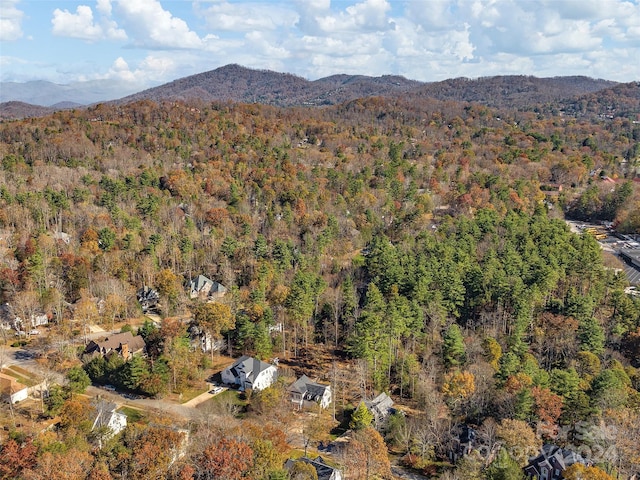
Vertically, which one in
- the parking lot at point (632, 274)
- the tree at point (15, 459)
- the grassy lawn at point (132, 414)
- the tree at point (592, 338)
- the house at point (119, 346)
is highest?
the tree at point (15, 459)

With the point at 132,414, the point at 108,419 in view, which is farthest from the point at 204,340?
the point at 108,419

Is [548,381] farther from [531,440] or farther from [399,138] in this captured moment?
[399,138]

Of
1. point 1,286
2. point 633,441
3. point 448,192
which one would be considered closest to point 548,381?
point 633,441

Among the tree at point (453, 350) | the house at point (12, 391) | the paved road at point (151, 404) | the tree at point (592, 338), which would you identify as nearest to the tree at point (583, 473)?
the tree at point (453, 350)

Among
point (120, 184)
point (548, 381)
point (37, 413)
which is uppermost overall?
point (120, 184)

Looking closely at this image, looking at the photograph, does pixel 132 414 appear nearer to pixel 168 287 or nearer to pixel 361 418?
pixel 361 418

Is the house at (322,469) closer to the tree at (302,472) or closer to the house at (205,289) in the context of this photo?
the tree at (302,472)

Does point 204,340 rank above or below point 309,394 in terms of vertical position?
above
